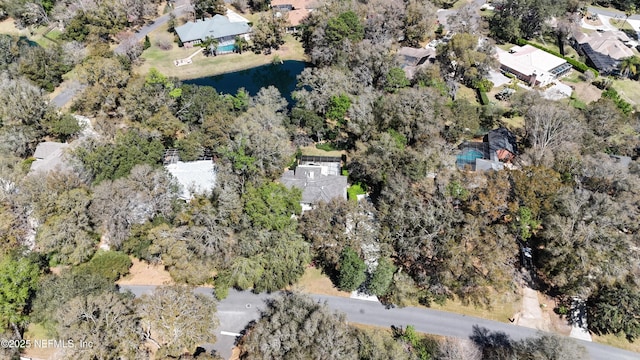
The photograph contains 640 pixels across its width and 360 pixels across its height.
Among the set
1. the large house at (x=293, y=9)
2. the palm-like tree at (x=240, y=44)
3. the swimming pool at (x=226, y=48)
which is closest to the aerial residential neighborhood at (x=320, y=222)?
the palm-like tree at (x=240, y=44)

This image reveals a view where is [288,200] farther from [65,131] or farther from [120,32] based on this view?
[120,32]

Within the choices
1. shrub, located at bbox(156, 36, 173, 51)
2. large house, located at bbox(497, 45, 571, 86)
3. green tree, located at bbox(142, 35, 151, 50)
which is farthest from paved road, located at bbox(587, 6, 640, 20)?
green tree, located at bbox(142, 35, 151, 50)

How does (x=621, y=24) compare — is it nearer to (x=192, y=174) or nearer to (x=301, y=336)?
(x=192, y=174)

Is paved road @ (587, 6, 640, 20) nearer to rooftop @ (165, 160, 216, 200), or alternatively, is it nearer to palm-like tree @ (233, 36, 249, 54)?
palm-like tree @ (233, 36, 249, 54)

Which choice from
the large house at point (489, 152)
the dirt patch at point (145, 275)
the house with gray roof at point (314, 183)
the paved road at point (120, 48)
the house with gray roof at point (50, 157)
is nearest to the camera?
the dirt patch at point (145, 275)

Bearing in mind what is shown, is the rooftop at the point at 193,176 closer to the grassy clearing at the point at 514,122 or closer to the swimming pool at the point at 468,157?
the swimming pool at the point at 468,157

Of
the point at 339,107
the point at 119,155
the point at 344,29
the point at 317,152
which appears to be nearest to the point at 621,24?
the point at 344,29
